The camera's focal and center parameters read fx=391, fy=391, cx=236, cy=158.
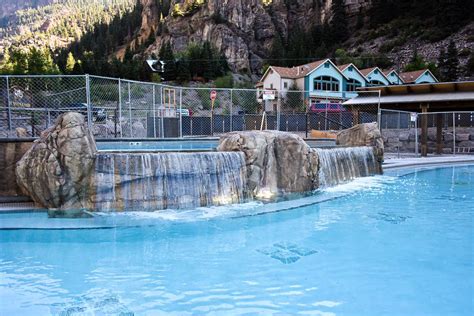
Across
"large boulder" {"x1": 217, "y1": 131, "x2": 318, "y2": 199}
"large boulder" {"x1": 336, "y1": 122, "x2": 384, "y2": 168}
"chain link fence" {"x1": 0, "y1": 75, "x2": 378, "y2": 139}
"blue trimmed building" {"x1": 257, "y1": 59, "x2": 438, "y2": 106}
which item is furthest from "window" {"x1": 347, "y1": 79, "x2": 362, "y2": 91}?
"large boulder" {"x1": 217, "y1": 131, "x2": 318, "y2": 199}

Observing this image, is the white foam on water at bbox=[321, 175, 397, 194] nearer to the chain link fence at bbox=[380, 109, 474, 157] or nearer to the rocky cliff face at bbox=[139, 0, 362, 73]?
the chain link fence at bbox=[380, 109, 474, 157]

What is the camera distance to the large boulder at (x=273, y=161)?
9039mm

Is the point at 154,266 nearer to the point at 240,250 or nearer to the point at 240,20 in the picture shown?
the point at 240,250

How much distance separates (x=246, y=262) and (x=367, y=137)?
1006cm

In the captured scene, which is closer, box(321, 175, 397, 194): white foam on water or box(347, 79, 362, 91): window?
box(321, 175, 397, 194): white foam on water

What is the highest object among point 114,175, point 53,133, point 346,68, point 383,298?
point 346,68

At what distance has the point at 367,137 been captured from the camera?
13.7m

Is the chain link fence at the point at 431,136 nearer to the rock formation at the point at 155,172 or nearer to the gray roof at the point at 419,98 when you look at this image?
the gray roof at the point at 419,98

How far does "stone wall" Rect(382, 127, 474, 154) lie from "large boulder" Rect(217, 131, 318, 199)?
47.2 feet

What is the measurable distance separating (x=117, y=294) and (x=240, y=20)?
108m

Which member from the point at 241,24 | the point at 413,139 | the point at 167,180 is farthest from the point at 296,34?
the point at 167,180

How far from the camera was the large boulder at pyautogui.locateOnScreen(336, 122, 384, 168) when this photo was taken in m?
13.6

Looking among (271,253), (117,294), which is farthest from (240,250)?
(117,294)

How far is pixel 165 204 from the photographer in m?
7.94
